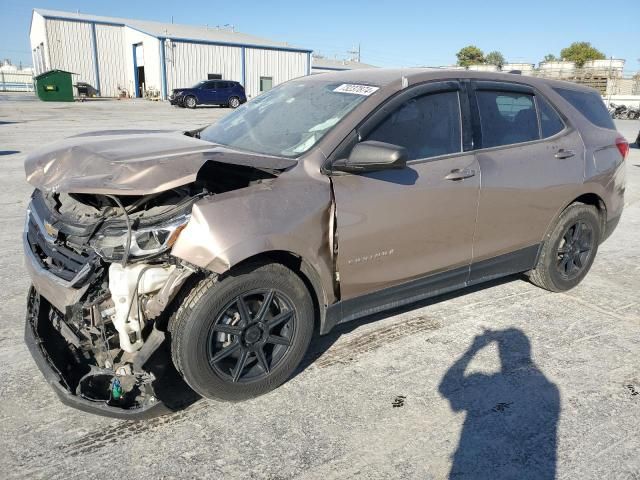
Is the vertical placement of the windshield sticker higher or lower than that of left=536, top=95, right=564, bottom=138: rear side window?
higher

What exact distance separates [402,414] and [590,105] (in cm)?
330

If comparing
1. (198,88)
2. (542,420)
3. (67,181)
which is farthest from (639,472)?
(198,88)

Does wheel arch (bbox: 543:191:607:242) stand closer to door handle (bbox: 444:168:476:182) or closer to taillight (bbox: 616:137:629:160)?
taillight (bbox: 616:137:629:160)

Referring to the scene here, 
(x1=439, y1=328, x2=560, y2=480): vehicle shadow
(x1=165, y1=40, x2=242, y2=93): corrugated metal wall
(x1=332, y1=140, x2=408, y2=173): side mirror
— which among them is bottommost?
(x1=439, y1=328, x2=560, y2=480): vehicle shadow

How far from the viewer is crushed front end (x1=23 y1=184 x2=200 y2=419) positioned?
2.54m

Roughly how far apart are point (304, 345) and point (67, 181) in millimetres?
1537

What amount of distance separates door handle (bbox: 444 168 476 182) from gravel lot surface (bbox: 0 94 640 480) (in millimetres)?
1111

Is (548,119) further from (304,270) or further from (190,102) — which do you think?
(190,102)

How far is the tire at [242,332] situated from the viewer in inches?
103

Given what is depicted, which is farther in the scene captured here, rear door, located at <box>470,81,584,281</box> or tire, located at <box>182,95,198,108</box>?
tire, located at <box>182,95,198,108</box>

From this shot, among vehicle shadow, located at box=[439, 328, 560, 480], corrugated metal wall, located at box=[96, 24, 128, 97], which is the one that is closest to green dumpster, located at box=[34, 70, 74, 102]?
corrugated metal wall, located at box=[96, 24, 128, 97]

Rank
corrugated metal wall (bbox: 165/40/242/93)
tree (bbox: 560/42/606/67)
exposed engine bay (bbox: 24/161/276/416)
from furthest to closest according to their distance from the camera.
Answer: tree (bbox: 560/42/606/67) → corrugated metal wall (bbox: 165/40/242/93) → exposed engine bay (bbox: 24/161/276/416)

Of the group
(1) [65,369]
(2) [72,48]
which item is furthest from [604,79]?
(1) [65,369]

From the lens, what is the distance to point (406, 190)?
3199 millimetres
